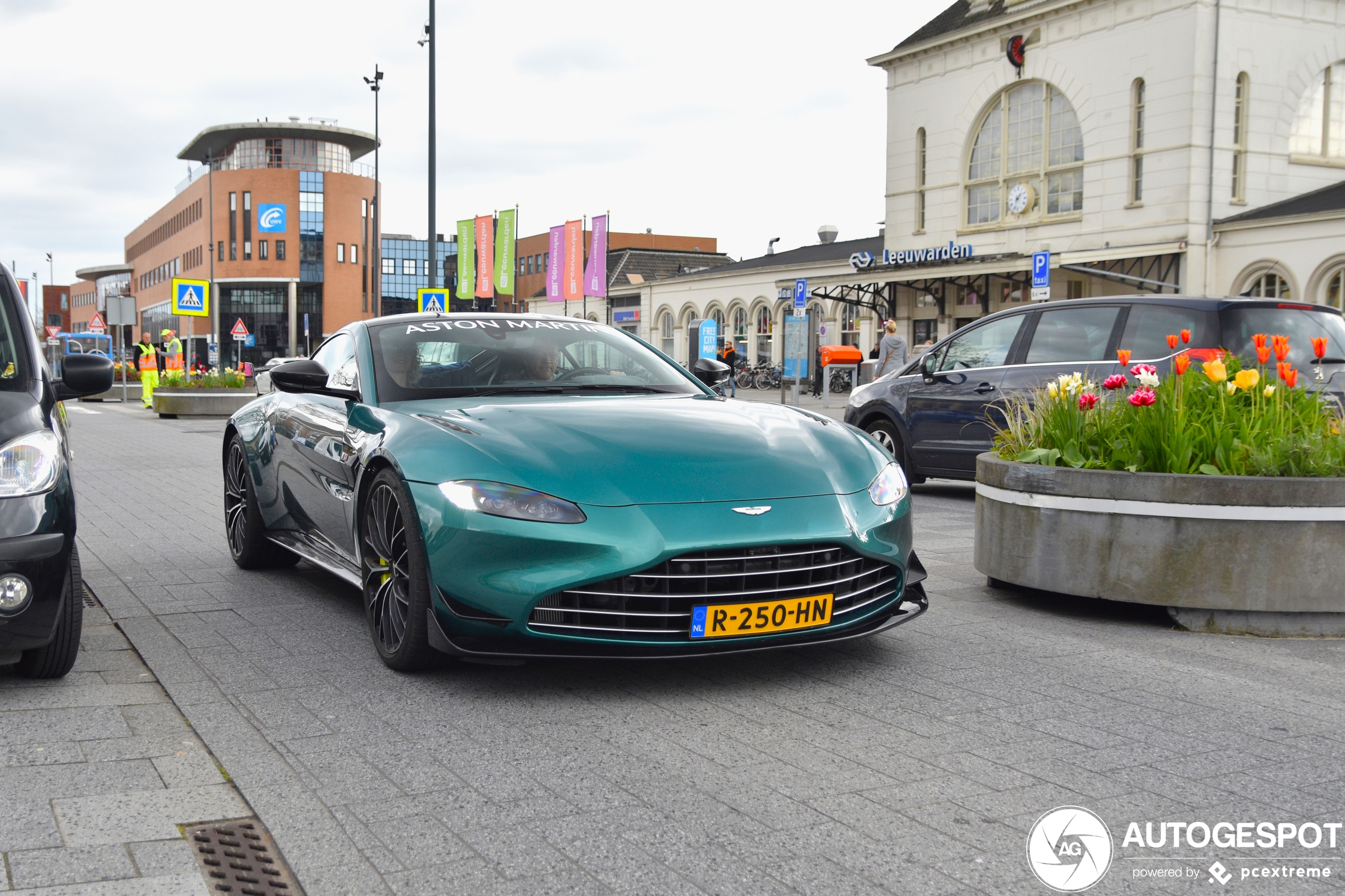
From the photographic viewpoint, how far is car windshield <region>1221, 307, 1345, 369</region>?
8.38 meters

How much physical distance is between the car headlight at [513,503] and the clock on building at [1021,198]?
33.6 m

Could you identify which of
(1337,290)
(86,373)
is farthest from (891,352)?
(86,373)

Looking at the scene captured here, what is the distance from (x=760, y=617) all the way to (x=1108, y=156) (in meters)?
31.9

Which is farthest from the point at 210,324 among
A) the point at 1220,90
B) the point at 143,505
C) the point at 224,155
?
A: the point at 143,505

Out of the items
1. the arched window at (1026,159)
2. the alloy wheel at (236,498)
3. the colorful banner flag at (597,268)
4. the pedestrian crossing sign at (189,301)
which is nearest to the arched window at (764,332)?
the colorful banner flag at (597,268)

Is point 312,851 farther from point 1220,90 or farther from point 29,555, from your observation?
point 1220,90

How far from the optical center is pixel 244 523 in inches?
267

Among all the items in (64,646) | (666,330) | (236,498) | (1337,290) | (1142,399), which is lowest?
(64,646)

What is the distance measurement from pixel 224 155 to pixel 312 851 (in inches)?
3907

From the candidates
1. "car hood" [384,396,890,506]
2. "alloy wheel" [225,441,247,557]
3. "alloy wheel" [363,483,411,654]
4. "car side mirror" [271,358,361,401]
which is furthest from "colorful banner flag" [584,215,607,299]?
"alloy wheel" [363,483,411,654]

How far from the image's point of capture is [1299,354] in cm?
838

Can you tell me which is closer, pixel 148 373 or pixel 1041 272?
pixel 1041 272

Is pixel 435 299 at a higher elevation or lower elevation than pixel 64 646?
higher

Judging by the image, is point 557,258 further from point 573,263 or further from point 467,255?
point 467,255
